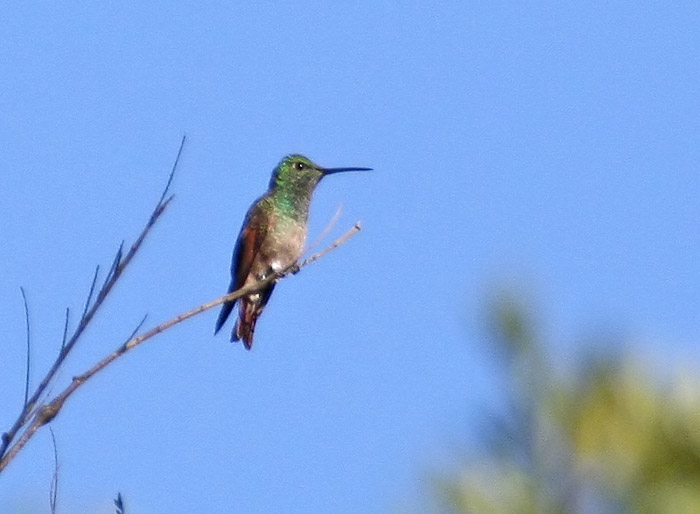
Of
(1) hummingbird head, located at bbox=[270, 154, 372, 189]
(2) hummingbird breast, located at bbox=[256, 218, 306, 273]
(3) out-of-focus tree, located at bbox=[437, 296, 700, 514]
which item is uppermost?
(1) hummingbird head, located at bbox=[270, 154, 372, 189]

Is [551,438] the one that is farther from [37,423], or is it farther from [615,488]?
[37,423]

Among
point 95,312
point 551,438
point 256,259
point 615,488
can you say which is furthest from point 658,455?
point 256,259

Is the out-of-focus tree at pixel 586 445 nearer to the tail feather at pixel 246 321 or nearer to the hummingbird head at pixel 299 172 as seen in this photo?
the tail feather at pixel 246 321

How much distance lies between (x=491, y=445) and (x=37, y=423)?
982 millimetres

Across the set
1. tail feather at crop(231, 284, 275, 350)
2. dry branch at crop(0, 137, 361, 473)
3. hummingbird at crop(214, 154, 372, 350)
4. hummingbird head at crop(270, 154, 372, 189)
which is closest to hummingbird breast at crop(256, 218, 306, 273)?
hummingbird at crop(214, 154, 372, 350)

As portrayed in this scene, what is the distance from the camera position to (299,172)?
759cm

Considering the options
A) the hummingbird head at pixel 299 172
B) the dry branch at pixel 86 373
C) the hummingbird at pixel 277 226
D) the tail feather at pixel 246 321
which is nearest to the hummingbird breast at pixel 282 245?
the hummingbird at pixel 277 226

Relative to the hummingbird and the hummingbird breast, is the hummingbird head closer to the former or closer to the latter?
the hummingbird

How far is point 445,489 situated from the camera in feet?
8.11

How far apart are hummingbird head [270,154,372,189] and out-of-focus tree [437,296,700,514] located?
4905mm

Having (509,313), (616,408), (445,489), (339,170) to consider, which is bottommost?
(445,489)

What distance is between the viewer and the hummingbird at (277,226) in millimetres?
7055

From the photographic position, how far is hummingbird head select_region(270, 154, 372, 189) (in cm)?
753

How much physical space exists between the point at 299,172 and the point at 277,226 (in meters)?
0.49
